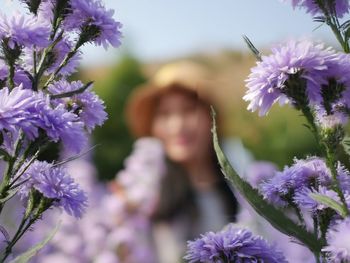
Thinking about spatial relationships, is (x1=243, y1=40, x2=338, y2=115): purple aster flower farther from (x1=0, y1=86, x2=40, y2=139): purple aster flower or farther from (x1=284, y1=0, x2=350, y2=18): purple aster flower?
(x1=0, y1=86, x2=40, y2=139): purple aster flower

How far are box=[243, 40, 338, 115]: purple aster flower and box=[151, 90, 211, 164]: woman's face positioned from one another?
7.52 ft

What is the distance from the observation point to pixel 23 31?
92 cm

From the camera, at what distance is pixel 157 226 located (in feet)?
10.6

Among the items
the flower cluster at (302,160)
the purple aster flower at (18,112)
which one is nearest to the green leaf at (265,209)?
the flower cluster at (302,160)

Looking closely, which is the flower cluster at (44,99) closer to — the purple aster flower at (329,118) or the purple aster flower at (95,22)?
Result: the purple aster flower at (95,22)

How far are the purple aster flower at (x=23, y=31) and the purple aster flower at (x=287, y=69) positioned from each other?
0.94ft

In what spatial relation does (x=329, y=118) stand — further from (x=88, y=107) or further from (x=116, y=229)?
(x=116, y=229)

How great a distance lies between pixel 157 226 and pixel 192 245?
2.36m

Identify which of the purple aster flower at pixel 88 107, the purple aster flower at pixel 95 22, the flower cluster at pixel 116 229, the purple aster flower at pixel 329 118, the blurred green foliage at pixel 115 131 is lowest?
the purple aster flower at pixel 329 118

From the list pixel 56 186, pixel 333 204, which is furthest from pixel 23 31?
pixel 333 204

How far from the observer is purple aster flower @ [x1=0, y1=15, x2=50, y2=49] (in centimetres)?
92

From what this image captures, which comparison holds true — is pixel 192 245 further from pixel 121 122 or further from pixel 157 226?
pixel 121 122

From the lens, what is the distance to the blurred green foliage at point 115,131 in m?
8.84

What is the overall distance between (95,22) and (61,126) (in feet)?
0.76
